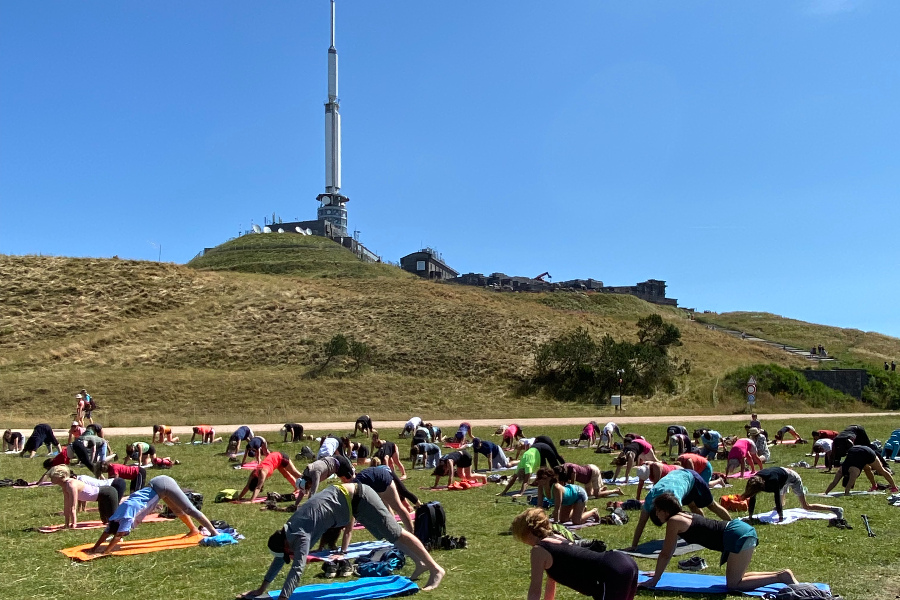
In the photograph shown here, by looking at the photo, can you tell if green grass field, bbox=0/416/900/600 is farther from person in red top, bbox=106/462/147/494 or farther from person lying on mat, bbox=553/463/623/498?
person in red top, bbox=106/462/147/494

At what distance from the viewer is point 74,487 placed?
11.6 m

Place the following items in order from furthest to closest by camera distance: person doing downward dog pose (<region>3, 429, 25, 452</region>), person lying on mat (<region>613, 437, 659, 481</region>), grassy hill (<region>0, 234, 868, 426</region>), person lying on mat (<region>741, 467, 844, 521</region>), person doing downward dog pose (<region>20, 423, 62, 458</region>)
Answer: grassy hill (<region>0, 234, 868, 426</region>) < person doing downward dog pose (<region>3, 429, 25, 452</region>) < person doing downward dog pose (<region>20, 423, 62, 458</region>) < person lying on mat (<region>613, 437, 659, 481</region>) < person lying on mat (<region>741, 467, 844, 521</region>)

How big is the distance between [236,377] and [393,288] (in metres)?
28.8

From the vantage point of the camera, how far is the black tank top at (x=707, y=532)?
25.2 feet

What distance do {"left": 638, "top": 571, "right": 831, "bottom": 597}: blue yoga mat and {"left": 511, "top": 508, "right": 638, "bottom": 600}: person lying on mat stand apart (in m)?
1.91

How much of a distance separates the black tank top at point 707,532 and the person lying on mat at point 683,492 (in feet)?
3.48

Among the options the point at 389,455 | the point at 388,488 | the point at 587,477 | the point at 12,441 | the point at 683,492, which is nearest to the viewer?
the point at 683,492

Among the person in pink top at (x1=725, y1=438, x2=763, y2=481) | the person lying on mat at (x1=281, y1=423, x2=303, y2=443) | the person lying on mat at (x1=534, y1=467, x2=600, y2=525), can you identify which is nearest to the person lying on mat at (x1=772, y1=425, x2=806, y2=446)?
the person in pink top at (x1=725, y1=438, x2=763, y2=481)

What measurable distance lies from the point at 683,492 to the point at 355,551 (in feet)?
14.8

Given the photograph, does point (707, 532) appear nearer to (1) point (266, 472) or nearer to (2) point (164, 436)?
(1) point (266, 472)

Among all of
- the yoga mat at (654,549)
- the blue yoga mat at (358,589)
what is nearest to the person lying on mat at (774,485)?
the yoga mat at (654,549)

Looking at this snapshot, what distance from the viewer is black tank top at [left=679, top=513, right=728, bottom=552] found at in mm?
7695

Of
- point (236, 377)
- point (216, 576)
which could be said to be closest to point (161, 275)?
point (236, 377)

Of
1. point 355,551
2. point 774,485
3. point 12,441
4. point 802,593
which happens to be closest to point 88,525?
point 355,551
